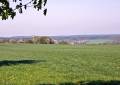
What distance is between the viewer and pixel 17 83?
19750 mm

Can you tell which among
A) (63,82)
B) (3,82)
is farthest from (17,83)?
(63,82)

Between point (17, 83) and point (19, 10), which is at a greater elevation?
point (19, 10)

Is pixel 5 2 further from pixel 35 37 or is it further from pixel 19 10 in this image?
pixel 35 37

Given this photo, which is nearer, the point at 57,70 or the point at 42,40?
the point at 57,70

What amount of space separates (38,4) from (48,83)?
29.3 feet

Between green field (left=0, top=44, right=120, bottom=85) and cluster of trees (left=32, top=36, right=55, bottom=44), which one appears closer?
green field (left=0, top=44, right=120, bottom=85)

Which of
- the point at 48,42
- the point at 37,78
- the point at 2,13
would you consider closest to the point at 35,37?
the point at 48,42

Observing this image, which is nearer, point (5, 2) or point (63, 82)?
point (5, 2)

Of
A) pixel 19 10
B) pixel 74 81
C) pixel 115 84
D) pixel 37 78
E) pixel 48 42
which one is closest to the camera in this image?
pixel 19 10

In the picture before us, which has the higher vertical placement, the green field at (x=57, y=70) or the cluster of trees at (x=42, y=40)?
the green field at (x=57, y=70)

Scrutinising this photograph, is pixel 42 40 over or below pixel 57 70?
below

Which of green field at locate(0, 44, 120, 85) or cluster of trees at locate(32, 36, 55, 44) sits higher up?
green field at locate(0, 44, 120, 85)

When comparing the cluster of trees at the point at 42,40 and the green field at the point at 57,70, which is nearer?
the green field at the point at 57,70

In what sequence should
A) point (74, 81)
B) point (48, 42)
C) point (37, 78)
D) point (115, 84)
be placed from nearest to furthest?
point (115, 84) → point (74, 81) → point (37, 78) → point (48, 42)
